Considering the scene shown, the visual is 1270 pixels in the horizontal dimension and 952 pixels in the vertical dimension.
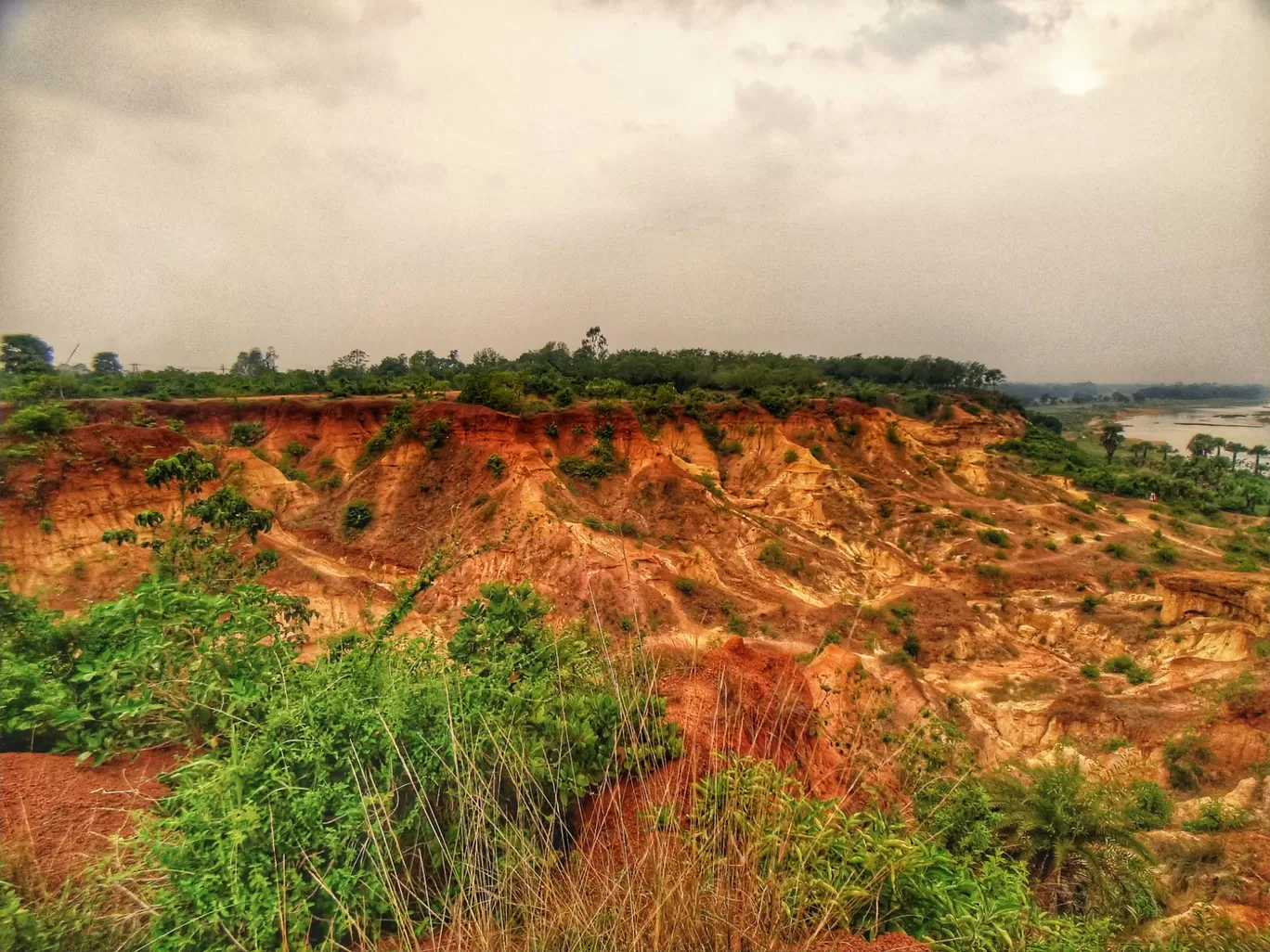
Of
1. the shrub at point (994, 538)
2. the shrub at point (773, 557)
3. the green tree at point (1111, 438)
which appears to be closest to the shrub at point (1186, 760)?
the shrub at point (773, 557)

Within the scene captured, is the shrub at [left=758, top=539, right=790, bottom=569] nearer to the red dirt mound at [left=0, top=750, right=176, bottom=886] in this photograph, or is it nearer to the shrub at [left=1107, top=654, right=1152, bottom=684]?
the shrub at [left=1107, top=654, right=1152, bottom=684]

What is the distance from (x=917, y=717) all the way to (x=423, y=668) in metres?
12.9

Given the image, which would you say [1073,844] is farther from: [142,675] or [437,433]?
[437,433]

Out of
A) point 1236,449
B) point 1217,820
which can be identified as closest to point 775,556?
point 1217,820

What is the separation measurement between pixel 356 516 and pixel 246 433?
879cm

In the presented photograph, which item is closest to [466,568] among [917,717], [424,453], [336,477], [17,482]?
[424,453]

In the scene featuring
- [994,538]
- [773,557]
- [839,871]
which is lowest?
[773,557]

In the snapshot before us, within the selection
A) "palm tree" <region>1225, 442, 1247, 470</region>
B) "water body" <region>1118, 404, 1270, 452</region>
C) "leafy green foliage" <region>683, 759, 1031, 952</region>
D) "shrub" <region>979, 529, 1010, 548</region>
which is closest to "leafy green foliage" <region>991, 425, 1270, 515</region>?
"water body" <region>1118, 404, 1270, 452</region>

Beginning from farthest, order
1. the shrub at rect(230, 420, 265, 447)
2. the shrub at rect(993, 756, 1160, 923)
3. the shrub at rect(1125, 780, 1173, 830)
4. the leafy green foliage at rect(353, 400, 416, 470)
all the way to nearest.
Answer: the shrub at rect(230, 420, 265, 447), the leafy green foliage at rect(353, 400, 416, 470), the shrub at rect(1125, 780, 1173, 830), the shrub at rect(993, 756, 1160, 923)

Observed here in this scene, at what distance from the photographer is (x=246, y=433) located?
24.5 m

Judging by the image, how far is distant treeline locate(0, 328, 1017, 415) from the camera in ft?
79.5

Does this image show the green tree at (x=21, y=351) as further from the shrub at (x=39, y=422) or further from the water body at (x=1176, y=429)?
the water body at (x=1176, y=429)

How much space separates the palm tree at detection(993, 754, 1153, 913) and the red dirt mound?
23.3 feet

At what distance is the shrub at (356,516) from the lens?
66.4ft
